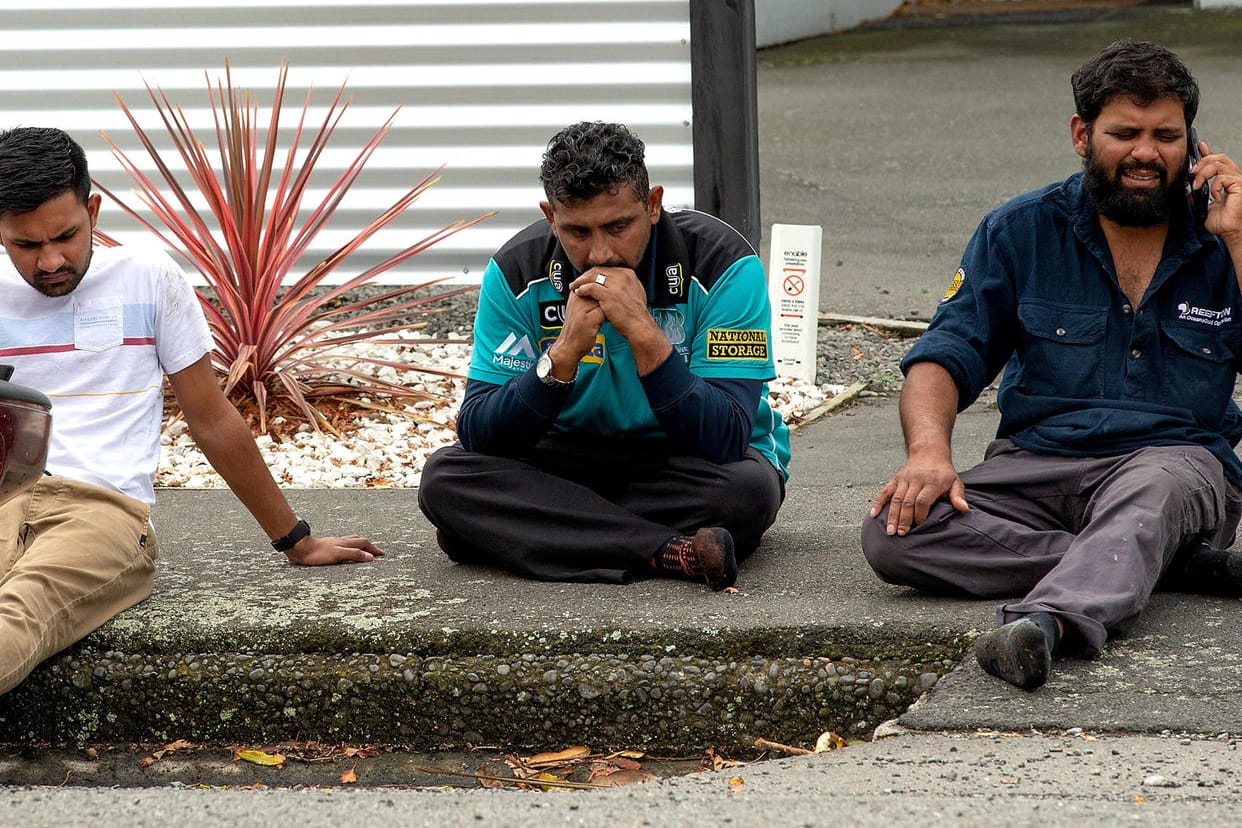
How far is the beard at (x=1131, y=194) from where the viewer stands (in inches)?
135

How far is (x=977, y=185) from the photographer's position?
10750 mm

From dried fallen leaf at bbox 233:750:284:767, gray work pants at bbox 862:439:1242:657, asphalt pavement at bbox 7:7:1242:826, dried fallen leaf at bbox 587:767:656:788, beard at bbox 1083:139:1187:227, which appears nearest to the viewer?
asphalt pavement at bbox 7:7:1242:826

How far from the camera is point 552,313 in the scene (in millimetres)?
3764

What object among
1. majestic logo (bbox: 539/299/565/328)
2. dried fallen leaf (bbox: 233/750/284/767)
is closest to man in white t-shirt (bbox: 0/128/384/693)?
dried fallen leaf (bbox: 233/750/284/767)

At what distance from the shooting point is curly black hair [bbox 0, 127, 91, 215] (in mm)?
3365

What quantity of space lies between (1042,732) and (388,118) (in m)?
4.92

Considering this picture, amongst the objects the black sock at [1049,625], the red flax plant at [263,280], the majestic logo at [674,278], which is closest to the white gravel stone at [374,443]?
the red flax plant at [263,280]

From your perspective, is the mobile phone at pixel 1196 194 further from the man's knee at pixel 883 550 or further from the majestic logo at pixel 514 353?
the majestic logo at pixel 514 353

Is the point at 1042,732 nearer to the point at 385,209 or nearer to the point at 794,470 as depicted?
the point at 794,470

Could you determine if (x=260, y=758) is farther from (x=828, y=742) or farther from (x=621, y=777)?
(x=828, y=742)

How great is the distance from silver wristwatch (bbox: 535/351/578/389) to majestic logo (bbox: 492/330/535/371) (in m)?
0.24

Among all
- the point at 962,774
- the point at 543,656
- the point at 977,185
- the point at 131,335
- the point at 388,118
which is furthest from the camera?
the point at 977,185

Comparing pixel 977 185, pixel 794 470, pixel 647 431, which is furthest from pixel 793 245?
pixel 977 185

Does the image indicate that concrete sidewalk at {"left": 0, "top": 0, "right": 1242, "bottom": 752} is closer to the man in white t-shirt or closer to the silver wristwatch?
the man in white t-shirt
